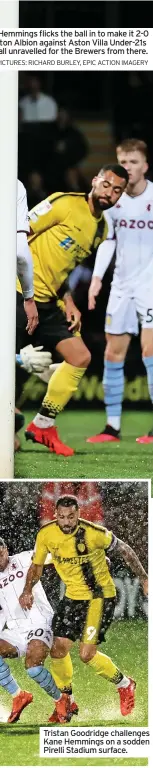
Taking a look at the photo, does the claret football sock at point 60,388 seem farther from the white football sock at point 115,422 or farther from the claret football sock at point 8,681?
the claret football sock at point 8,681

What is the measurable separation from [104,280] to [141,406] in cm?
40

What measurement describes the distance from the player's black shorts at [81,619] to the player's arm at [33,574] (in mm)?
82

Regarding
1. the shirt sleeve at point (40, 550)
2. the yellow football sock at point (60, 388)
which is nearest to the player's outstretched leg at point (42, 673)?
the shirt sleeve at point (40, 550)

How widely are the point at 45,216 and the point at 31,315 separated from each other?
0.99 ft

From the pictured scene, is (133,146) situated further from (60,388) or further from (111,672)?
(111,672)

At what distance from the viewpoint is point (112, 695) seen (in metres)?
2.99

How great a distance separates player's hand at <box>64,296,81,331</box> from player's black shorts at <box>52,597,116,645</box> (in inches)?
34.4

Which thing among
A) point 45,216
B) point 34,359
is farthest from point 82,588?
point 45,216

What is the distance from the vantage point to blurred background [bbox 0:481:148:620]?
3.01 m

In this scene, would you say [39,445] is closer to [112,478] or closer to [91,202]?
[112,478]

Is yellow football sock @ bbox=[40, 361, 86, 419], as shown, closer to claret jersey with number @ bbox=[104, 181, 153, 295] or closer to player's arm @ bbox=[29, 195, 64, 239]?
claret jersey with number @ bbox=[104, 181, 153, 295]

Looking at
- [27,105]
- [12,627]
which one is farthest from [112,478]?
[27,105]

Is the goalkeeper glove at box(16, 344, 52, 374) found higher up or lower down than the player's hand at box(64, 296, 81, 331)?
lower down

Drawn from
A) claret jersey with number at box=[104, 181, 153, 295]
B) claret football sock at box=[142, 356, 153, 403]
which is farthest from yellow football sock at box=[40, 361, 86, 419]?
claret jersey with number at box=[104, 181, 153, 295]
